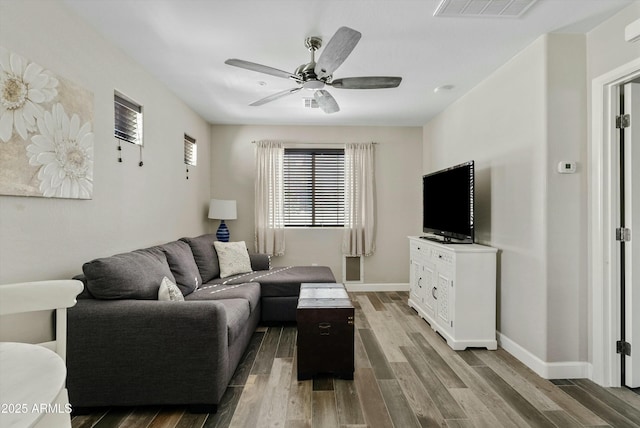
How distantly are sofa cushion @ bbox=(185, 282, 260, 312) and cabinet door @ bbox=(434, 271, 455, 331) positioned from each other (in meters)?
1.91

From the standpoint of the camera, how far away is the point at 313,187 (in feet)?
17.3

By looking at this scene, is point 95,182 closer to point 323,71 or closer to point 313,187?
point 323,71

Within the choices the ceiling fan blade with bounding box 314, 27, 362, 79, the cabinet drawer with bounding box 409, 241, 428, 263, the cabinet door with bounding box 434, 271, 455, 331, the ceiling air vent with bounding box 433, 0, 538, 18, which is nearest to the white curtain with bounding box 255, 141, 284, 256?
the cabinet drawer with bounding box 409, 241, 428, 263

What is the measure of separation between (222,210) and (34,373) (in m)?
3.96

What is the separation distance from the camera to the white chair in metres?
0.66

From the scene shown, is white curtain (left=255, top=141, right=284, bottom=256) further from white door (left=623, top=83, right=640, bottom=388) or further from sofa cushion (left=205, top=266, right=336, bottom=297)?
white door (left=623, top=83, right=640, bottom=388)

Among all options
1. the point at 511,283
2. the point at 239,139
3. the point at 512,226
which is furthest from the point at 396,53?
the point at 239,139

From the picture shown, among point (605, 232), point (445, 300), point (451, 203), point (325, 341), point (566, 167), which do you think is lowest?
point (325, 341)

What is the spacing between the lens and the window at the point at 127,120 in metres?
2.74

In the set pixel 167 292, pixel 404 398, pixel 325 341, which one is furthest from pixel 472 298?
pixel 167 292

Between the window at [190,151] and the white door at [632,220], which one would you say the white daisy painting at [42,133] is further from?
the white door at [632,220]

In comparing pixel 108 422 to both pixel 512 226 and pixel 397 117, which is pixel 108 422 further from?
pixel 397 117

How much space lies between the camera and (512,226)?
2.98 metres

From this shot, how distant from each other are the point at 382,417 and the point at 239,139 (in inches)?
172
